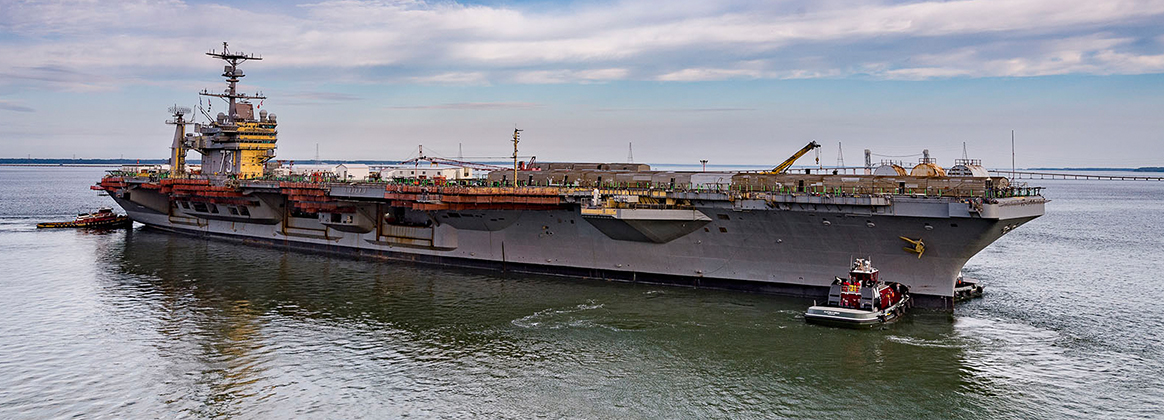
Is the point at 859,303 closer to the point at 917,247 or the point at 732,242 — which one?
the point at 917,247

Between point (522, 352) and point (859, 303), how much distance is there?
10211 millimetres

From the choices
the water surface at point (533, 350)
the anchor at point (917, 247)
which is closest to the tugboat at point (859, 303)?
the water surface at point (533, 350)

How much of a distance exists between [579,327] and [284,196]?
23371mm

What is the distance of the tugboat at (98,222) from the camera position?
170 ft

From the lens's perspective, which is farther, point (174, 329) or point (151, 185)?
point (151, 185)

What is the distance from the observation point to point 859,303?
2334 cm

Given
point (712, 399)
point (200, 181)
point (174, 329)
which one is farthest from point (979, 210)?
point (200, 181)

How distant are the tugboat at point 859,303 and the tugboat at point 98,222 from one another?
48.6m

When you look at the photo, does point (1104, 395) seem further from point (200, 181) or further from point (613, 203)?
point (200, 181)

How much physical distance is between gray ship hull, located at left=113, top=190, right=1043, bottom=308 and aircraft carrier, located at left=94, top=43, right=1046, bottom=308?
5 cm

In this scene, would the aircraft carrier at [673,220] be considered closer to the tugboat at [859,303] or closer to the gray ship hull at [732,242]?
the gray ship hull at [732,242]

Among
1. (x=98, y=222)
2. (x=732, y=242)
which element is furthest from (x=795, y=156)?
(x=98, y=222)

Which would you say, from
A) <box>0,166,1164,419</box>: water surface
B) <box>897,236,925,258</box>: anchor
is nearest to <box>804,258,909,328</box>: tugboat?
<box>0,166,1164,419</box>: water surface

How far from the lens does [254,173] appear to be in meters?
47.0
